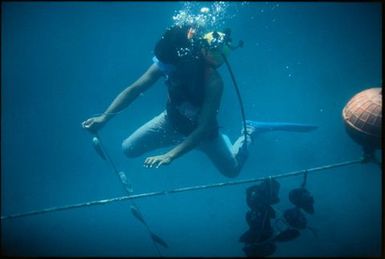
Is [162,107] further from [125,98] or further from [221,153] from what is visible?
[125,98]

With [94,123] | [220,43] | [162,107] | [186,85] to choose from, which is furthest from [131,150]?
[162,107]

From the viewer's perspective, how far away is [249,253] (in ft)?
13.5

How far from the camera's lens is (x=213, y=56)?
430 centimetres

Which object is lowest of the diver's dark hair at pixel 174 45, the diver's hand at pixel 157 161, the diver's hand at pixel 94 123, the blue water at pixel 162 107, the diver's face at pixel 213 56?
the blue water at pixel 162 107

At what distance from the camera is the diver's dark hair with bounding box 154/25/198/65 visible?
4.09m

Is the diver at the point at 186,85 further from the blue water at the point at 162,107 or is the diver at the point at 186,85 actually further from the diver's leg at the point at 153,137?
the blue water at the point at 162,107

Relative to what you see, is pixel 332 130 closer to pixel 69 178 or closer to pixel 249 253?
pixel 249 253

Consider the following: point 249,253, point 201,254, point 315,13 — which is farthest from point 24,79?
point 249,253

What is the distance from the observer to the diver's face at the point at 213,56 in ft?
14.0

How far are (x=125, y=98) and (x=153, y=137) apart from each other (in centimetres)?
98

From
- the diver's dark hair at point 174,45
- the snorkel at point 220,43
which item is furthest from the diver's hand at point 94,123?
the snorkel at point 220,43

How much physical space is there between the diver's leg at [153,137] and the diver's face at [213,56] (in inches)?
58.5

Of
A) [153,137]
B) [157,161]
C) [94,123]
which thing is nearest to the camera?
[157,161]

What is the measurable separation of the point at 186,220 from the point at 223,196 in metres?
1.79
